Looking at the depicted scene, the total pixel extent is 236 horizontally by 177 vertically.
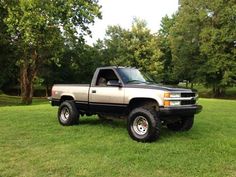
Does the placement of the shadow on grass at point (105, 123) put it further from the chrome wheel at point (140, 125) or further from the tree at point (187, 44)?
the tree at point (187, 44)

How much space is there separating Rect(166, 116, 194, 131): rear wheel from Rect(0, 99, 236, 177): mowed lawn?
25cm

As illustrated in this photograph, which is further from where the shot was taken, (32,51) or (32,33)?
(32,51)

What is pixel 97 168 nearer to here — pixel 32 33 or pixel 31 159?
pixel 31 159

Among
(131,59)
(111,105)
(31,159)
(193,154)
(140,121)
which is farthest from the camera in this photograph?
(131,59)

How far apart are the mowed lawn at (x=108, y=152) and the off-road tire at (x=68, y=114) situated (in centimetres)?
26

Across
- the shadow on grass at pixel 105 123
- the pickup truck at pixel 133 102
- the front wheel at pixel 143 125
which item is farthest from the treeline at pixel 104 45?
the front wheel at pixel 143 125

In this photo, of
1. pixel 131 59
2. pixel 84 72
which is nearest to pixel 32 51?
pixel 131 59

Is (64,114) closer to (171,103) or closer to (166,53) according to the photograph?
(171,103)

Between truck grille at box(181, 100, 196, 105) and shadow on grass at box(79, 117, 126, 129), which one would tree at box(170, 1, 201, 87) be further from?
truck grille at box(181, 100, 196, 105)

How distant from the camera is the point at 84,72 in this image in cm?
5475

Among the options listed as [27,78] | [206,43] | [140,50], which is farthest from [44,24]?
[206,43]

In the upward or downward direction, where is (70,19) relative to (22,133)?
upward

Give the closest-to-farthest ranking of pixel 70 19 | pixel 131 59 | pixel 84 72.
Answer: pixel 70 19 < pixel 131 59 < pixel 84 72

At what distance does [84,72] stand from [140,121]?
151 ft
